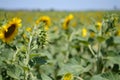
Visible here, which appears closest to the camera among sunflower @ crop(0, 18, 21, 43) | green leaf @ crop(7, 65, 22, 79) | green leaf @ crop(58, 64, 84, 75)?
green leaf @ crop(7, 65, 22, 79)

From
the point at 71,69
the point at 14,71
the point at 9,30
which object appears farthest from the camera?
the point at 71,69

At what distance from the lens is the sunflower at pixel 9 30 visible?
259 centimetres

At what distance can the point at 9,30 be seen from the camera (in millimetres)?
2678

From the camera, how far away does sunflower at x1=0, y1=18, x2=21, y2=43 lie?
259 centimetres

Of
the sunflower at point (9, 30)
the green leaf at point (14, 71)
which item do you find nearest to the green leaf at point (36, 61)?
the green leaf at point (14, 71)

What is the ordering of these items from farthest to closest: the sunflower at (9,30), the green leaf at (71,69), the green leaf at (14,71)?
1. the green leaf at (71,69)
2. the sunflower at (9,30)
3. the green leaf at (14,71)

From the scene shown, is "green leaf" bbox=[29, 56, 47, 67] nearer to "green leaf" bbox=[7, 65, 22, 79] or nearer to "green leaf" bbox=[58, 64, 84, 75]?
"green leaf" bbox=[7, 65, 22, 79]

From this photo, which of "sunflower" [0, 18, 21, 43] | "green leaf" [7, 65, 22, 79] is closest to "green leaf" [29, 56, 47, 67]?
"green leaf" [7, 65, 22, 79]

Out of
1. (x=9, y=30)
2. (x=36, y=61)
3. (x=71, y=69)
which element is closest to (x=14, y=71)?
(x=36, y=61)

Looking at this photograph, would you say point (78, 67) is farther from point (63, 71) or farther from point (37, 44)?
point (37, 44)

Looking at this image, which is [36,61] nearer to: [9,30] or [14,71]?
[14,71]

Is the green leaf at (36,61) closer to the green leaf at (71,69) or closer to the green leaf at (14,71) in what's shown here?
the green leaf at (14,71)

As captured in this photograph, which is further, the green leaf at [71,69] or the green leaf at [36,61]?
the green leaf at [71,69]

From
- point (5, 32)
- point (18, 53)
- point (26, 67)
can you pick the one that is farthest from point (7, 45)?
point (26, 67)
